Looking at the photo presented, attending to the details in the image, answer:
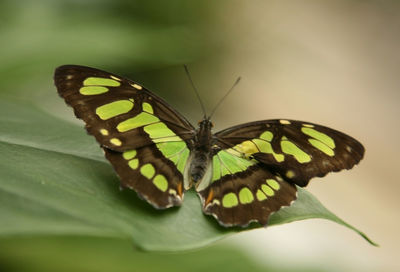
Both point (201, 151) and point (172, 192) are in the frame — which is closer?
point (172, 192)

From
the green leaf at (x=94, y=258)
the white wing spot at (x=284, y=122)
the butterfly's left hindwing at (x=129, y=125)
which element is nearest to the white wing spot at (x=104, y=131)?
the butterfly's left hindwing at (x=129, y=125)

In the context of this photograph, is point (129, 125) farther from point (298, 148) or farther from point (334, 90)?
point (334, 90)

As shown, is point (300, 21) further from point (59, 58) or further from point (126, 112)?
point (126, 112)

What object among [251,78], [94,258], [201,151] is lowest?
[251,78]

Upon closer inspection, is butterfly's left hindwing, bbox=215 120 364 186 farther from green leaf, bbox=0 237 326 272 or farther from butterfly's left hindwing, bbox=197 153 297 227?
green leaf, bbox=0 237 326 272

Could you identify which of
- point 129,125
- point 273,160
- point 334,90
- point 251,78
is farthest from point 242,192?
point 334,90

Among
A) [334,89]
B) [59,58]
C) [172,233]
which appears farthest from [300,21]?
[172,233]
